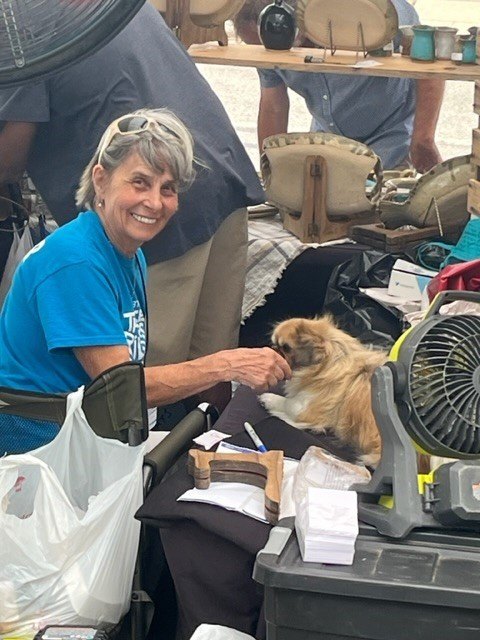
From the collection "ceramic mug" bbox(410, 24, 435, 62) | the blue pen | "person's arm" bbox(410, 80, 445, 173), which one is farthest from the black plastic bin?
"person's arm" bbox(410, 80, 445, 173)

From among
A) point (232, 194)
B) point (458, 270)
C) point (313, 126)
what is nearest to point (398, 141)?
point (313, 126)

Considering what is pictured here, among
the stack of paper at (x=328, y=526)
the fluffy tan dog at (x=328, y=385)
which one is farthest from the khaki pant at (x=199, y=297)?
the stack of paper at (x=328, y=526)

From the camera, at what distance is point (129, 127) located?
243cm

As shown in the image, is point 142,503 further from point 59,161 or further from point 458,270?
point 59,161

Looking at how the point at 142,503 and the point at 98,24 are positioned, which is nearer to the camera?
the point at 98,24

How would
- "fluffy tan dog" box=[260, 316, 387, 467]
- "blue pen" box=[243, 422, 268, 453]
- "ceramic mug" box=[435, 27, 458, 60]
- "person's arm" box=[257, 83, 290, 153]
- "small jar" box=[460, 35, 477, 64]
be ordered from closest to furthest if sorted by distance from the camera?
"blue pen" box=[243, 422, 268, 453], "fluffy tan dog" box=[260, 316, 387, 467], "small jar" box=[460, 35, 477, 64], "ceramic mug" box=[435, 27, 458, 60], "person's arm" box=[257, 83, 290, 153]

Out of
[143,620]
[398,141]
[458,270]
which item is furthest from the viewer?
[398,141]

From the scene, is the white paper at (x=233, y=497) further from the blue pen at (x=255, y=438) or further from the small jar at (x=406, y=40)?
the small jar at (x=406, y=40)

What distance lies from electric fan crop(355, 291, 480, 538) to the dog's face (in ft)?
3.67

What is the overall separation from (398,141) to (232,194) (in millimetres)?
1532

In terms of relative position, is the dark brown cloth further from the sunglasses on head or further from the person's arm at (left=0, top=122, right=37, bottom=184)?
the person's arm at (left=0, top=122, right=37, bottom=184)

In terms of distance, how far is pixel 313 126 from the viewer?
500cm

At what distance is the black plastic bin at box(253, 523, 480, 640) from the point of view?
1.29 meters

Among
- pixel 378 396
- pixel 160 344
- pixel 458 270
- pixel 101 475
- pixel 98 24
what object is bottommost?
pixel 160 344
